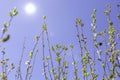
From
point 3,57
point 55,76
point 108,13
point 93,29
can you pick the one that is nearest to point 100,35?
point 93,29

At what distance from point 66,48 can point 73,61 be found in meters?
0.50

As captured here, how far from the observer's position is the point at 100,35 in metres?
6.18

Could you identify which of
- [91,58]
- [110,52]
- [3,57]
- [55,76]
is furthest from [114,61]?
[3,57]

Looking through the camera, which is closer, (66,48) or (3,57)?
(3,57)

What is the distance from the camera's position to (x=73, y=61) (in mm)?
6176

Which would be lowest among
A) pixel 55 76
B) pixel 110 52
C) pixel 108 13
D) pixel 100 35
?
pixel 55 76

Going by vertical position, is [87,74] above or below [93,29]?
below

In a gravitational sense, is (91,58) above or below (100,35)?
below

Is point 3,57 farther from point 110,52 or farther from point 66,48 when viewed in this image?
point 110,52

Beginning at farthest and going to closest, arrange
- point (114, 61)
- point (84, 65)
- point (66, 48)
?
point (66, 48)
point (84, 65)
point (114, 61)

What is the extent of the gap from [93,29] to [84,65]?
2.61 feet

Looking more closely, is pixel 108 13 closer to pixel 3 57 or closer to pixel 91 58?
pixel 91 58

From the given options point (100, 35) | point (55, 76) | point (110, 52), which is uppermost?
point (100, 35)

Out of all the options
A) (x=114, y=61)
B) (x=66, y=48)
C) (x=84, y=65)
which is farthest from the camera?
(x=66, y=48)
